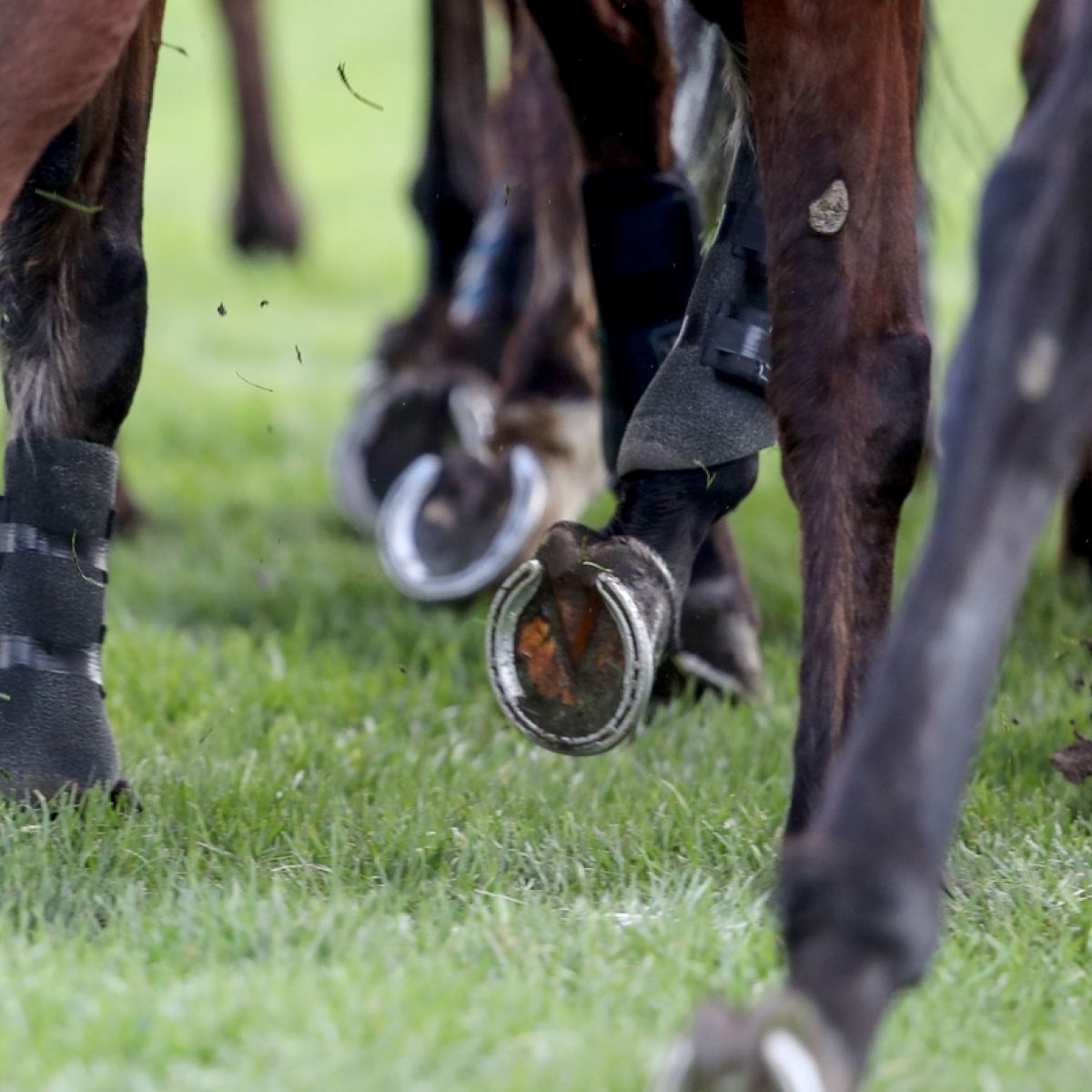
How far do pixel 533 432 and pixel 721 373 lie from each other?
5.50 ft

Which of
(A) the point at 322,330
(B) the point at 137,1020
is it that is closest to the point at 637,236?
(B) the point at 137,1020

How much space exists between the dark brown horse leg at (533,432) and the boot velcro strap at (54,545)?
1570mm

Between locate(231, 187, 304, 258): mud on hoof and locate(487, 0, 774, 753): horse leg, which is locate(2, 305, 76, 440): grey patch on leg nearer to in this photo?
locate(487, 0, 774, 753): horse leg

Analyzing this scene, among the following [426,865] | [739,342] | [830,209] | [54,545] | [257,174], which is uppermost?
[830,209]

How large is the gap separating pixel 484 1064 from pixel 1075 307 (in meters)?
0.86

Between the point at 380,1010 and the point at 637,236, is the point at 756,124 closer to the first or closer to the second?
the point at 637,236

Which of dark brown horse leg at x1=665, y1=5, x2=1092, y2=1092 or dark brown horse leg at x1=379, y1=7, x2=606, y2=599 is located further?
dark brown horse leg at x1=379, y1=7, x2=606, y2=599

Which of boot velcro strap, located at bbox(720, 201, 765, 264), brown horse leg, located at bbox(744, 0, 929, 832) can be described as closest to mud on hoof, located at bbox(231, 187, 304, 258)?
boot velcro strap, located at bbox(720, 201, 765, 264)

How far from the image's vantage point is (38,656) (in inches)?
102

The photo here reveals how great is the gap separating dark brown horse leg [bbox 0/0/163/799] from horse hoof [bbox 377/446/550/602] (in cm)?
157

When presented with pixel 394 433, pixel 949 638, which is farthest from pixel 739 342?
pixel 394 433

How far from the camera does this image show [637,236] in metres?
3.15

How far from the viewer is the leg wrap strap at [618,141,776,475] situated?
8.96 feet

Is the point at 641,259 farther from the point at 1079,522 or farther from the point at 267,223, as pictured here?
the point at 267,223
